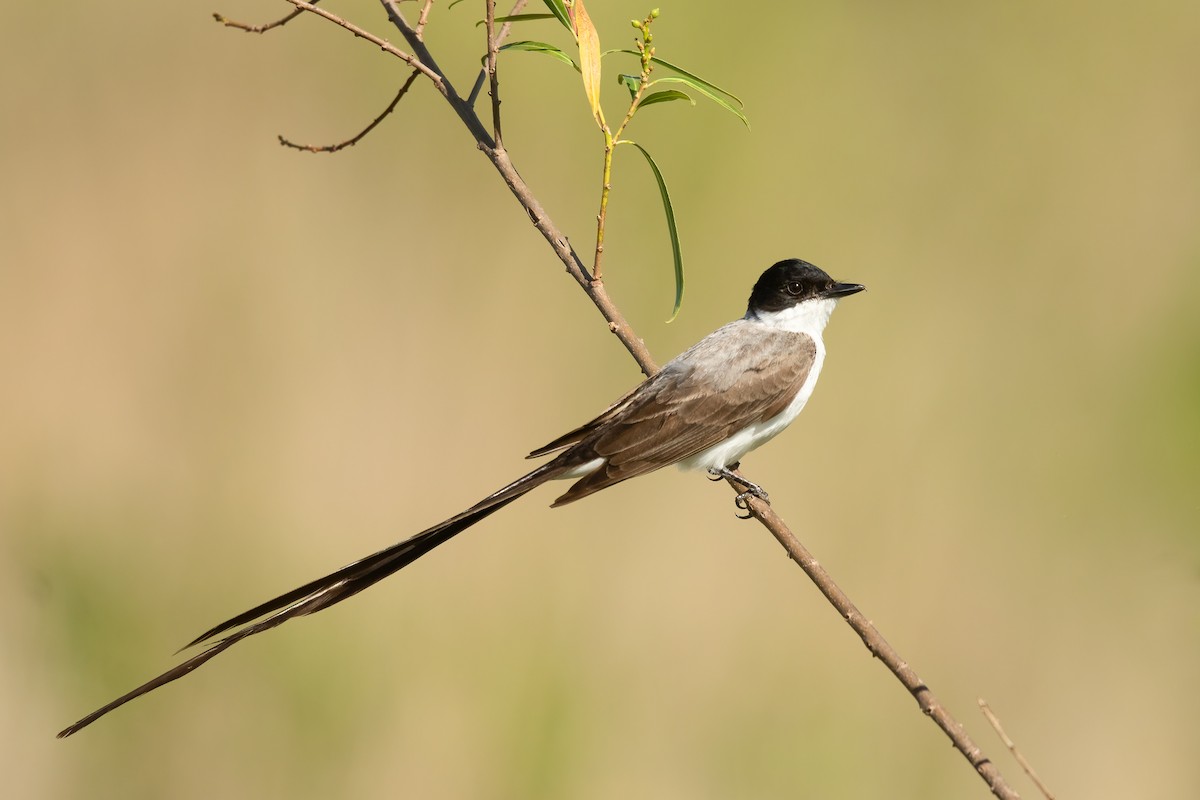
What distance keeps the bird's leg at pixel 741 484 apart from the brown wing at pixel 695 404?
0.13 m

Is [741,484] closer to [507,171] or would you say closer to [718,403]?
[718,403]

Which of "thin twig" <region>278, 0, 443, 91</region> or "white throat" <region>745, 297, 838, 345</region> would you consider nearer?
"thin twig" <region>278, 0, 443, 91</region>

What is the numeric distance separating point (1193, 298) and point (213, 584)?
454cm

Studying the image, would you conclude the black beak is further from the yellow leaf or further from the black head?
the yellow leaf

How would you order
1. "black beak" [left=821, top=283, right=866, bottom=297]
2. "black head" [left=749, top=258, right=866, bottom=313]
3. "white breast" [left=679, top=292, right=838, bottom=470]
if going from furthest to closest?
1. "black head" [left=749, top=258, right=866, bottom=313]
2. "black beak" [left=821, top=283, right=866, bottom=297]
3. "white breast" [left=679, top=292, right=838, bottom=470]

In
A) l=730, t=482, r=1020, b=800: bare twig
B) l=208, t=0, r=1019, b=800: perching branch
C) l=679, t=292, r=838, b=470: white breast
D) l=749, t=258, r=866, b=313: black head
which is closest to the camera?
l=730, t=482, r=1020, b=800: bare twig

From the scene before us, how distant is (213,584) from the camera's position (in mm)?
5039

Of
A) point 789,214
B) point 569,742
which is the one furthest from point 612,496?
point 789,214

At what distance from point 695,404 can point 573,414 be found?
1581 millimetres

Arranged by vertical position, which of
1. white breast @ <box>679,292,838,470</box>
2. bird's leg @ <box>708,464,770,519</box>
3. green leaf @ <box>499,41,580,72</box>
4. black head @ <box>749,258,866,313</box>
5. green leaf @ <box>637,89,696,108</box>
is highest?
green leaf @ <box>499,41,580,72</box>

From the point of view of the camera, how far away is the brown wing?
12.8ft

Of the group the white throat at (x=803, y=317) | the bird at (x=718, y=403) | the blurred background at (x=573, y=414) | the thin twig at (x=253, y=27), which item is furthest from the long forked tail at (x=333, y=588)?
the blurred background at (x=573, y=414)

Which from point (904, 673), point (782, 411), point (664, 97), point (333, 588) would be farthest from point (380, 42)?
point (782, 411)

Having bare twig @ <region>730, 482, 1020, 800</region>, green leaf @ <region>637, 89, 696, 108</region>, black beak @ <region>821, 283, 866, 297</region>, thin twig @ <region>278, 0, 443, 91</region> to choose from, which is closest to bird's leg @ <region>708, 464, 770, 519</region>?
bare twig @ <region>730, 482, 1020, 800</region>
